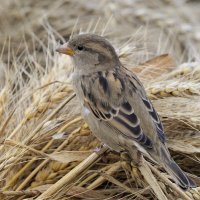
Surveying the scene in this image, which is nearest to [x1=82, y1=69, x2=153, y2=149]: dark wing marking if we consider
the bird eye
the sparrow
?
the sparrow

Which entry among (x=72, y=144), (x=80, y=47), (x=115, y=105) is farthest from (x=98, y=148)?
(x=80, y=47)

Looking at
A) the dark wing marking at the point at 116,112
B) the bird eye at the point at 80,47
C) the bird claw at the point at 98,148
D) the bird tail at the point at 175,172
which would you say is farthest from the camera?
the bird eye at the point at 80,47

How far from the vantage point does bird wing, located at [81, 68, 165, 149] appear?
2.84 meters

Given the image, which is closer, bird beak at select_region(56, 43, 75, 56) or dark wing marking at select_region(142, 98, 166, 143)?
dark wing marking at select_region(142, 98, 166, 143)

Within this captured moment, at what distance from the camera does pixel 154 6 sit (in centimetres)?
494

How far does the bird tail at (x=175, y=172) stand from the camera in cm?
257

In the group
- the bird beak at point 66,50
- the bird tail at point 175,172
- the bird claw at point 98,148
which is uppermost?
the bird beak at point 66,50

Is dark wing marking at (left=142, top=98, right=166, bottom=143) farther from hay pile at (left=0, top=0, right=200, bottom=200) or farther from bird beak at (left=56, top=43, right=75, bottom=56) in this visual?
bird beak at (left=56, top=43, right=75, bottom=56)

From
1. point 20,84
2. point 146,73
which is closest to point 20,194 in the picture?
point 20,84

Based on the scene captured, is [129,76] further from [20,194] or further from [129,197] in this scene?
[20,194]

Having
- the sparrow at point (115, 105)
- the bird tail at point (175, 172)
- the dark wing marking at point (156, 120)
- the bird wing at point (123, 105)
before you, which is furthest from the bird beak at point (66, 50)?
the bird tail at point (175, 172)

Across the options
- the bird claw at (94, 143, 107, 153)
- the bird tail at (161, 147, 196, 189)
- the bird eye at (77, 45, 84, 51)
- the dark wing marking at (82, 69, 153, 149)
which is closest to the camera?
the bird tail at (161, 147, 196, 189)

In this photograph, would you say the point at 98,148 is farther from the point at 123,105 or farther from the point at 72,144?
the point at 123,105

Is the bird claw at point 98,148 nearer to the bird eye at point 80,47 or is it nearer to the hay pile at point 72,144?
the hay pile at point 72,144
